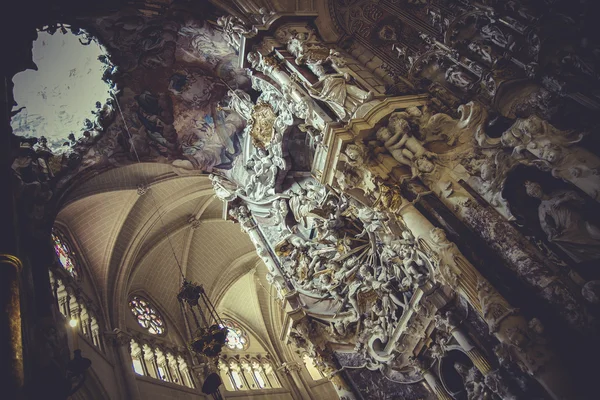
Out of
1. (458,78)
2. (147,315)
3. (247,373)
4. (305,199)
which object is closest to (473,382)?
(458,78)

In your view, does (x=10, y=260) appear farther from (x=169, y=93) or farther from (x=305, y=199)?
(x=169, y=93)

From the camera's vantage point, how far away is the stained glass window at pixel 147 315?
48.3 ft

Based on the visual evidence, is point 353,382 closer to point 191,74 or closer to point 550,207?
point 550,207

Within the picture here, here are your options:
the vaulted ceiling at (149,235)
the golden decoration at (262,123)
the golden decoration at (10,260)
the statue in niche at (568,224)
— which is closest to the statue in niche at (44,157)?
the vaulted ceiling at (149,235)

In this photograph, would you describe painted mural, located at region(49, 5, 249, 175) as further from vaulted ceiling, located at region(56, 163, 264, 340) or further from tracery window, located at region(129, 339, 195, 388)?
tracery window, located at region(129, 339, 195, 388)

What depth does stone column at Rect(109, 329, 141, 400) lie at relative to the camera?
432 inches


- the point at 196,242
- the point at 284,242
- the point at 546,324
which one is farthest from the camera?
the point at 196,242

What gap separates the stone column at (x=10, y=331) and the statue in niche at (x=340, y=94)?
212 inches

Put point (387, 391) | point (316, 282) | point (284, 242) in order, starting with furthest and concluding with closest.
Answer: point (284, 242) < point (316, 282) < point (387, 391)

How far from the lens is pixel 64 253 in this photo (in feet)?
40.4

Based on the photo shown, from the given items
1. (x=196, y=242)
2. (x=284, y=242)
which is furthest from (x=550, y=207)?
(x=196, y=242)

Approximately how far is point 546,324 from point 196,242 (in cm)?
1328

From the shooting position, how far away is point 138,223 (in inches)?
556

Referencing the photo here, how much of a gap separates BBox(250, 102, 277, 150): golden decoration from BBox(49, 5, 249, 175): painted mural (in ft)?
4.71
